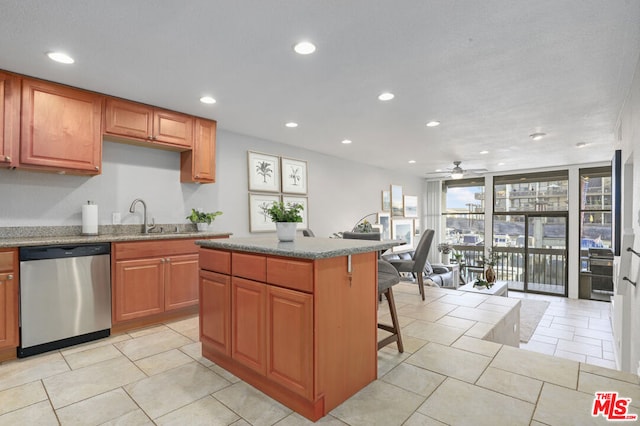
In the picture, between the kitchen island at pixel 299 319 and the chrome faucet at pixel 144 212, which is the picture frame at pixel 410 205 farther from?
the kitchen island at pixel 299 319

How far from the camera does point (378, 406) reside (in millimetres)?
1911

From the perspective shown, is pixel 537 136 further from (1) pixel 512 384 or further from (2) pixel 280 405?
(2) pixel 280 405

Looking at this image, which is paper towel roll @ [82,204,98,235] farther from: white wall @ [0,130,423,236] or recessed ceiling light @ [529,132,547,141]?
recessed ceiling light @ [529,132,547,141]

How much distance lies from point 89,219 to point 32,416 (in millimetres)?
1895

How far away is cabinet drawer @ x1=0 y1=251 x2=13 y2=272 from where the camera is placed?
8.22 feet

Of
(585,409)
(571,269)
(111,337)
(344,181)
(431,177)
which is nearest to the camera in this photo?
(585,409)

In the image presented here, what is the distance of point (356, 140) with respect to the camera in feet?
16.5

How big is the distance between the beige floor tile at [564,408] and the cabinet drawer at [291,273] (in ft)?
4.77

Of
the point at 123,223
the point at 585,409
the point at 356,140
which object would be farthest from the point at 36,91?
the point at 585,409

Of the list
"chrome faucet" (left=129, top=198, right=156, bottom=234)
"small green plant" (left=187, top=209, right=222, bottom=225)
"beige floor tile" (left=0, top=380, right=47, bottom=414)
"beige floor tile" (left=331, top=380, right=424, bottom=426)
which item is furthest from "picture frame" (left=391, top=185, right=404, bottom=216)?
"beige floor tile" (left=0, top=380, right=47, bottom=414)

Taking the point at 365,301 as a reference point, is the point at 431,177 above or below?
above

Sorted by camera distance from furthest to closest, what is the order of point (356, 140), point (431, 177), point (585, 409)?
point (431, 177) < point (356, 140) < point (585, 409)

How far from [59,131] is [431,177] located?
26.7 ft

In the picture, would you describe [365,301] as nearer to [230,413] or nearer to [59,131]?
[230,413]
